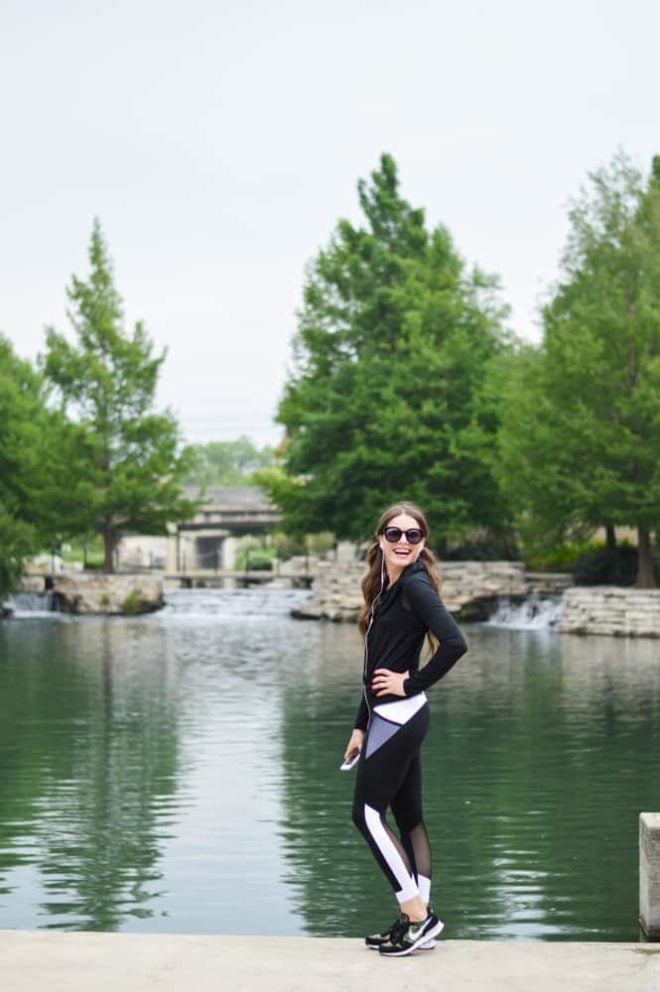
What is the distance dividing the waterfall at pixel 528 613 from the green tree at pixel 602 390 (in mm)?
2086

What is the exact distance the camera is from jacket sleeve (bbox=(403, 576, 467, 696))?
636 cm

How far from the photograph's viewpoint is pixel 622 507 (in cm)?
3828

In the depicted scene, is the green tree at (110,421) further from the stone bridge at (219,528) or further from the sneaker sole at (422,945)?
the sneaker sole at (422,945)

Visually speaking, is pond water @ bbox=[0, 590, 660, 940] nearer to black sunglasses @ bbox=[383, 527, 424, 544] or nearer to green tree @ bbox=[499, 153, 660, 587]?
black sunglasses @ bbox=[383, 527, 424, 544]

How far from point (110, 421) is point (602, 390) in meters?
21.4

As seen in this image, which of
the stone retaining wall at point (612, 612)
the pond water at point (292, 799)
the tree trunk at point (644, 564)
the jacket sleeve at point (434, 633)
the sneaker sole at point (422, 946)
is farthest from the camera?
the tree trunk at point (644, 564)

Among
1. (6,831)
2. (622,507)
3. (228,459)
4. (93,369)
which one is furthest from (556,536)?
(228,459)

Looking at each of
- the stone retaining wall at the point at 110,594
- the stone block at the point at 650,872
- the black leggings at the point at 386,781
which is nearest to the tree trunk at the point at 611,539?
the stone retaining wall at the point at 110,594

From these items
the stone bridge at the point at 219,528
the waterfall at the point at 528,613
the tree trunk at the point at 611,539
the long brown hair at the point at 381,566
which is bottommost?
the waterfall at the point at 528,613

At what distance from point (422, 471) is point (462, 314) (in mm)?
5785

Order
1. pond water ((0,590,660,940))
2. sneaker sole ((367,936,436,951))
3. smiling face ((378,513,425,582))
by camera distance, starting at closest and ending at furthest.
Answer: sneaker sole ((367,936,436,951)) < smiling face ((378,513,425,582)) < pond water ((0,590,660,940))

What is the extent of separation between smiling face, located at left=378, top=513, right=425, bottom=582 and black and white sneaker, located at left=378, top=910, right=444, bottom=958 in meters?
1.48

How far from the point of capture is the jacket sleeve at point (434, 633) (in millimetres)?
6359

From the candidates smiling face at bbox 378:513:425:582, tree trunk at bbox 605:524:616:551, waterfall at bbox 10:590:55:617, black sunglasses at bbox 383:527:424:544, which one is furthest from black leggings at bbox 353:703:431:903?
waterfall at bbox 10:590:55:617
